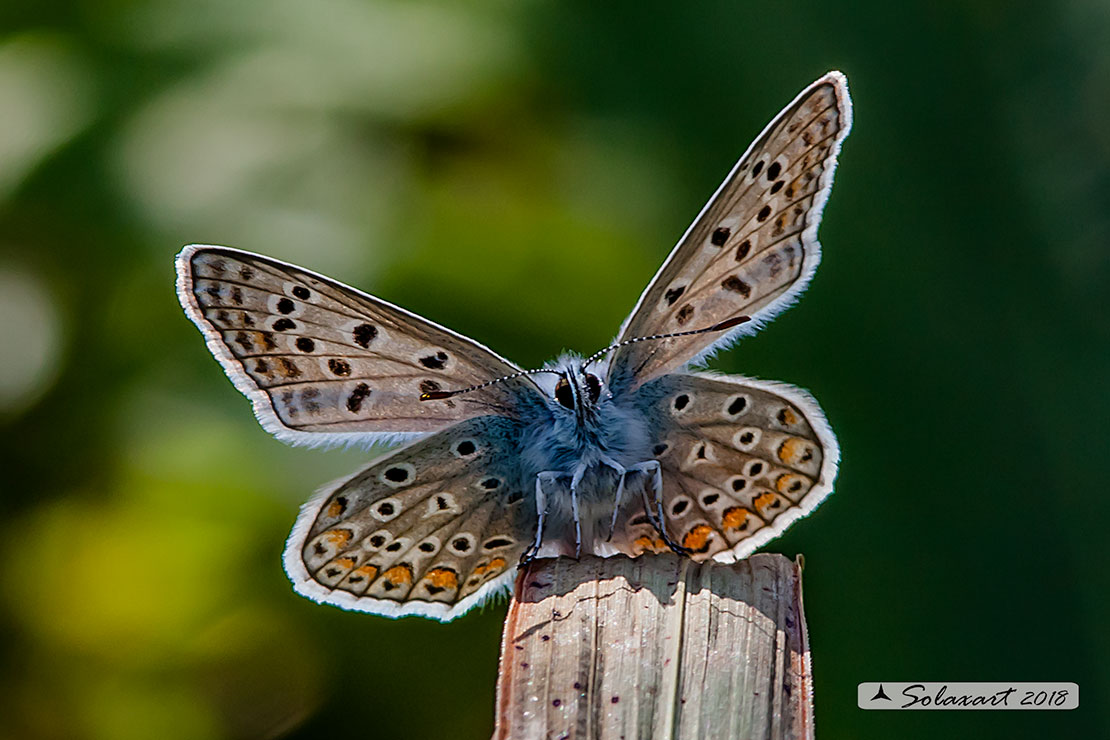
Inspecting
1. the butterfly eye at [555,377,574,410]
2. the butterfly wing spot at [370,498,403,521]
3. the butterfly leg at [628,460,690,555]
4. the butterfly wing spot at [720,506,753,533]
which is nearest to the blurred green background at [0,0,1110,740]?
the butterfly wing spot at [720,506,753,533]

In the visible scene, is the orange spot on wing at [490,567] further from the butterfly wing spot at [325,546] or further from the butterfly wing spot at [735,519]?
the butterfly wing spot at [735,519]

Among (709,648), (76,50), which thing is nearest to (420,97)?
(76,50)

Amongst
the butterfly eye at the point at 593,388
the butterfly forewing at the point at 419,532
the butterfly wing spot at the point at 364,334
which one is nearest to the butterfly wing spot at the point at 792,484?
the butterfly eye at the point at 593,388

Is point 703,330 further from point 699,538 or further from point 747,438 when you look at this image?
point 699,538

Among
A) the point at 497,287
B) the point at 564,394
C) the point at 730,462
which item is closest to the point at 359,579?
the point at 564,394

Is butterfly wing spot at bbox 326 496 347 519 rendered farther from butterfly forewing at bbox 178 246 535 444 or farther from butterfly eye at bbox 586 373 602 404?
butterfly eye at bbox 586 373 602 404

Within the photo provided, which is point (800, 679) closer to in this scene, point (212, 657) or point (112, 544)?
point (212, 657)
